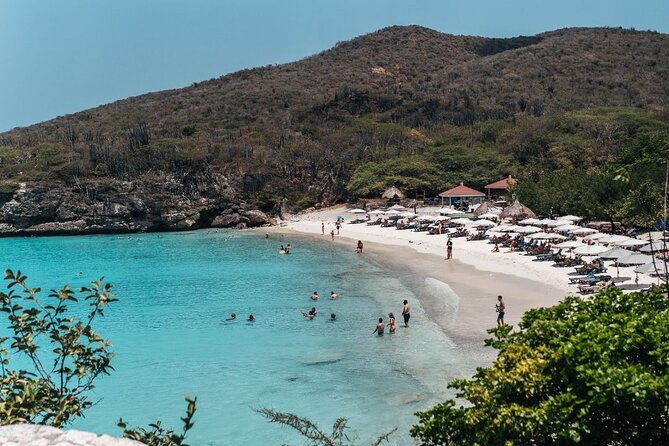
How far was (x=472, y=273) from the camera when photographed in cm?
2981

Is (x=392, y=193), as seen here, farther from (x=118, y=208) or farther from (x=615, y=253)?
(x=615, y=253)

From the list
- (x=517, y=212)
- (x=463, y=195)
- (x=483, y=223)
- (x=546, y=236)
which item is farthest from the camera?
(x=463, y=195)

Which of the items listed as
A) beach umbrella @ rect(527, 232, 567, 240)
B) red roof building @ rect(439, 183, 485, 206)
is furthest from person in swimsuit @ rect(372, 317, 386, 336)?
red roof building @ rect(439, 183, 485, 206)

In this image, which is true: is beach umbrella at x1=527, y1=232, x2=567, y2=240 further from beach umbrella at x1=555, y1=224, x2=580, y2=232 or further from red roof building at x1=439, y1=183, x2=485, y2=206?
red roof building at x1=439, y1=183, x2=485, y2=206

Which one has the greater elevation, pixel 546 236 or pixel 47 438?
pixel 47 438

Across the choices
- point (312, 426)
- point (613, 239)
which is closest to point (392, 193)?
point (613, 239)

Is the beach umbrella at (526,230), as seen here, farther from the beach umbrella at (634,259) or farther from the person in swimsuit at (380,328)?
the person in swimsuit at (380,328)

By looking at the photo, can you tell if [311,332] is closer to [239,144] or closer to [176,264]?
[176,264]

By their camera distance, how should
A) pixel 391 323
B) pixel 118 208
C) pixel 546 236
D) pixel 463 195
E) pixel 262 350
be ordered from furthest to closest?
1. pixel 118 208
2. pixel 463 195
3. pixel 546 236
4. pixel 391 323
5. pixel 262 350

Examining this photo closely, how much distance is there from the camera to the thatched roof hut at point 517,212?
42853mm

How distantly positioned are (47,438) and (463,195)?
181ft

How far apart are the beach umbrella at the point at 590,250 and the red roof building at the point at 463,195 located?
30355 millimetres

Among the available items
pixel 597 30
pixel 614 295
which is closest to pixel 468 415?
pixel 614 295

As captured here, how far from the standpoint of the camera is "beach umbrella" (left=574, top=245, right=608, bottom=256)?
26.0m
